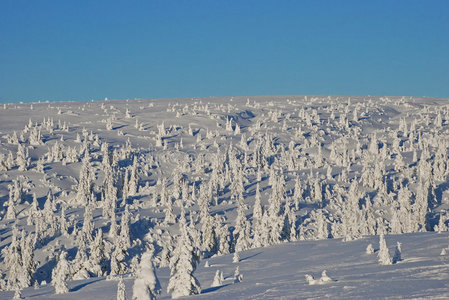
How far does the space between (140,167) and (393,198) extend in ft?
233

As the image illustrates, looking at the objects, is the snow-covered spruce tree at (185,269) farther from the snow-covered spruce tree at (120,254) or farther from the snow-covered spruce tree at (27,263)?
the snow-covered spruce tree at (27,263)

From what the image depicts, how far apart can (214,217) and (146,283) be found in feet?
275

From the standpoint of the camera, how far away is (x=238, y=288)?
132 ft

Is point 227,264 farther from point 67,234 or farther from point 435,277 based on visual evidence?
point 67,234

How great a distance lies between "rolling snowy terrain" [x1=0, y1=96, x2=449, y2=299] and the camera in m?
39.6

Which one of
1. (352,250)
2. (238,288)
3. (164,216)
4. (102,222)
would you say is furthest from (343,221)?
(238,288)

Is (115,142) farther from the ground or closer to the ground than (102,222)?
farther from the ground

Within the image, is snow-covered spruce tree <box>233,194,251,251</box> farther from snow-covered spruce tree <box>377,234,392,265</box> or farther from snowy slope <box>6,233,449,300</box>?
snow-covered spruce tree <box>377,234,392,265</box>

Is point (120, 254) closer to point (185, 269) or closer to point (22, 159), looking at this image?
point (185, 269)

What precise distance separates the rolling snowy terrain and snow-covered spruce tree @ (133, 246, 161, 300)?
0.44ft

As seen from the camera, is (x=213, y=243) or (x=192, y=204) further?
(x=192, y=204)

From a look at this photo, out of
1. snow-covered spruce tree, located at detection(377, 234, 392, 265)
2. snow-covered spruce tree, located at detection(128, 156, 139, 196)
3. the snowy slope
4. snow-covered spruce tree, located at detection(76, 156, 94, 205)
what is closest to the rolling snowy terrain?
snow-covered spruce tree, located at detection(377, 234, 392, 265)

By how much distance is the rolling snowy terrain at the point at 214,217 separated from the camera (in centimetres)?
3959

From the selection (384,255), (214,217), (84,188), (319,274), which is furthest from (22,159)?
(384,255)
